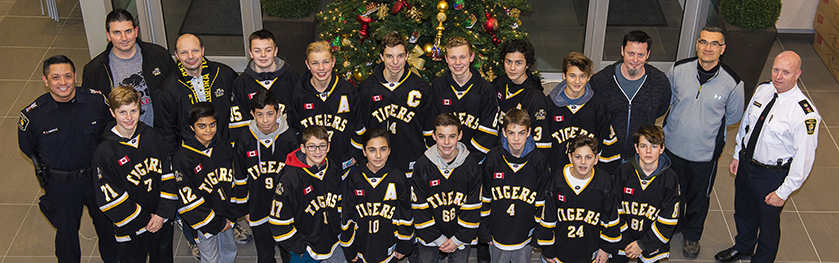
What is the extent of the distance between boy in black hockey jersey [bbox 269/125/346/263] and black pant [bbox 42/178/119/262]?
1238 mm

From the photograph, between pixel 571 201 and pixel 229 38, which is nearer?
pixel 571 201

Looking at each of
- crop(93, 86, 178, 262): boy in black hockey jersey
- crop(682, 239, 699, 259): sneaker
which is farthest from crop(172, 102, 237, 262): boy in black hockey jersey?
crop(682, 239, 699, 259): sneaker

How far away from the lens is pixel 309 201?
502 cm

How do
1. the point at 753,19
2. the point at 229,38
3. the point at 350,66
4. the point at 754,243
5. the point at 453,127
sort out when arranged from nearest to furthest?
the point at 453,127, the point at 754,243, the point at 350,66, the point at 753,19, the point at 229,38

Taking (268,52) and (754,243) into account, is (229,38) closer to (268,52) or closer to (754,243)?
(268,52)

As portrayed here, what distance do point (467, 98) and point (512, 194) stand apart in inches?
31.0

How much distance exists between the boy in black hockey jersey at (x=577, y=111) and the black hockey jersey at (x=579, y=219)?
1.42ft

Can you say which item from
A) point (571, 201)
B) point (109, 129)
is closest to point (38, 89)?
point (109, 129)

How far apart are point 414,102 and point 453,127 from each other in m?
0.62

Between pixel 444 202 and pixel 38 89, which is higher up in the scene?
pixel 38 89

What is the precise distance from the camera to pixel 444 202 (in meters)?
5.12

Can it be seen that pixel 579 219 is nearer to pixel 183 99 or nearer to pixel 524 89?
pixel 524 89

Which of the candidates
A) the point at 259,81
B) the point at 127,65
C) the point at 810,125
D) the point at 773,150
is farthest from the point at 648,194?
the point at 127,65

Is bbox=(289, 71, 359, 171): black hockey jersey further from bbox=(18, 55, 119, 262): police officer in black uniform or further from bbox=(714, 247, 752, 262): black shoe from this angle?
bbox=(714, 247, 752, 262): black shoe
